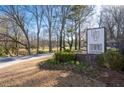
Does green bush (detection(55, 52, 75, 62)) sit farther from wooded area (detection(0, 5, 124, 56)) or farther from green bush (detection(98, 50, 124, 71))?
green bush (detection(98, 50, 124, 71))

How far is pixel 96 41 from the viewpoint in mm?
7008

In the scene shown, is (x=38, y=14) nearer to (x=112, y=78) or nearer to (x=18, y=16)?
(x=18, y=16)

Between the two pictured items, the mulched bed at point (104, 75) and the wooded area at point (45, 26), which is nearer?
the mulched bed at point (104, 75)

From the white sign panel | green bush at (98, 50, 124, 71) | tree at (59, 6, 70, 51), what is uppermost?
tree at (59, 6, 70, 51)

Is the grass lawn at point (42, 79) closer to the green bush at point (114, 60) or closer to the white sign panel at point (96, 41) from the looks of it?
the green bush at point (114, 60)

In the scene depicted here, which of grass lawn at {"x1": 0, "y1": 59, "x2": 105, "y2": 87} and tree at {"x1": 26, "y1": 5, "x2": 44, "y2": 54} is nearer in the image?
grass lawn at {"x1": 0, "y1": 59, "x2": 105, "y2": 87}

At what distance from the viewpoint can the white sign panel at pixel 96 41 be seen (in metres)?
6.79

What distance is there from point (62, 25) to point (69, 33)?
1.42ft

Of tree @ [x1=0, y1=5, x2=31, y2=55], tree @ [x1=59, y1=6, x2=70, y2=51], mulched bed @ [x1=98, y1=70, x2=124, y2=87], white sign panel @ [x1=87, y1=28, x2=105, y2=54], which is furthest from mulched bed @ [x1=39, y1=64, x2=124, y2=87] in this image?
tree @ [x1=0, y1=5, x2=31, y2=55]

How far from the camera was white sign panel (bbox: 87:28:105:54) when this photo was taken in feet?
22.3

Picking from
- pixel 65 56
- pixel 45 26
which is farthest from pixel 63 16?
pixel 65 56

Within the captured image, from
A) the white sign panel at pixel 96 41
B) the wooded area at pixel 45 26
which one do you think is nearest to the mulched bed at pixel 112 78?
the wooded area at pixel 45 26

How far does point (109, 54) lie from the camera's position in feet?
19.2

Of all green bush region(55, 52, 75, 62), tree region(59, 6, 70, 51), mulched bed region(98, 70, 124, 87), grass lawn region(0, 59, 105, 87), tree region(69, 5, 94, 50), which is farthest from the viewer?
green bush region(55, 52, 75, 62)
